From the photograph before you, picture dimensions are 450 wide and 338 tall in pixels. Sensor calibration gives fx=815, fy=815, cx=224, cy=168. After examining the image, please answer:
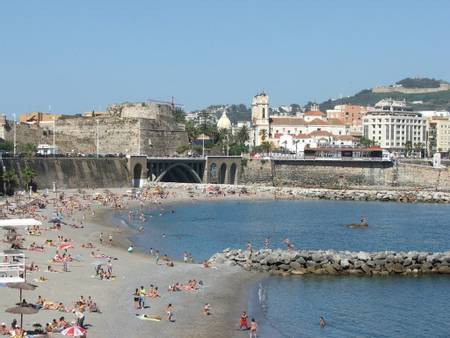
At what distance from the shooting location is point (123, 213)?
80.1m

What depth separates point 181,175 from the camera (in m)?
118

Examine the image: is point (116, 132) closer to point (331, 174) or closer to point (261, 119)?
point (331, 174)

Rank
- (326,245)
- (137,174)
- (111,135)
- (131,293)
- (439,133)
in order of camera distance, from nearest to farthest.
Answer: (131,293) < (326,245) < (137,174) < (111,135) < (439,133)

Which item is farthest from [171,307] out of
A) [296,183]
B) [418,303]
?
[296,183]

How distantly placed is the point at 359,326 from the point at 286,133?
138447mm

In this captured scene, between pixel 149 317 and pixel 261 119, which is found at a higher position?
pixel 261 119

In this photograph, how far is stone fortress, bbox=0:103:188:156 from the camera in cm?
11856

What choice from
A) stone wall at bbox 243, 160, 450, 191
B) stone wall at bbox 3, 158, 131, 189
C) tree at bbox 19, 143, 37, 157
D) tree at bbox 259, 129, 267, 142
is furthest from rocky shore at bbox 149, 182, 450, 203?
tree at bbox 259, 129, 267, 142

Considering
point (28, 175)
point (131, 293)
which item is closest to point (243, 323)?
point (131, 293)

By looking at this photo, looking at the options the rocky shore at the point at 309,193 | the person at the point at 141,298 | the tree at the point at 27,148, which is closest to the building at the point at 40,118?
the tree at the point at 27,148

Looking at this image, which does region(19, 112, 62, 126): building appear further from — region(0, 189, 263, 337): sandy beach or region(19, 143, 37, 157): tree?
region(0, 189, 263, 337): sandy beach

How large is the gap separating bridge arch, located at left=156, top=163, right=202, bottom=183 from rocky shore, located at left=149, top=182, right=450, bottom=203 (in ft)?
21.4

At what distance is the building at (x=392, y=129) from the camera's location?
582 feet

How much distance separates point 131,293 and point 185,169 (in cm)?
7955
